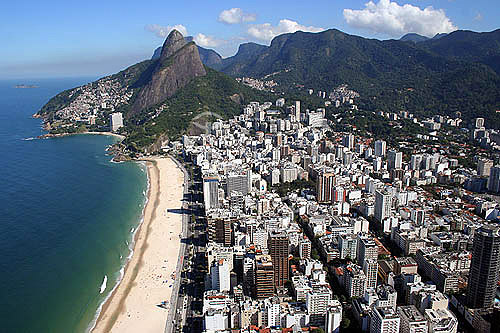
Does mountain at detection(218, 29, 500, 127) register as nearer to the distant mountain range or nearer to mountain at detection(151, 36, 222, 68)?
the distant mountain range

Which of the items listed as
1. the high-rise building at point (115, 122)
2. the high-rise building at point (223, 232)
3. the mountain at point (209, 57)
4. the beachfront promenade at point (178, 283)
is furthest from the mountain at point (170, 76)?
the mountain at point (209, 57)

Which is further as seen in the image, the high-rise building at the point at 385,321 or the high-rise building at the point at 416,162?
the high-rise building at the point at 416,162

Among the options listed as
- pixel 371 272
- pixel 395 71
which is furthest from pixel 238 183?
pixel 395 71

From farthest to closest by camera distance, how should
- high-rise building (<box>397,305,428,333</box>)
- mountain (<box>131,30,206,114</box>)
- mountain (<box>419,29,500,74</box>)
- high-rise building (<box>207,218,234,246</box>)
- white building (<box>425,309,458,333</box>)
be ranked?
mountain (<box>419,29,500,74</box>), mountain (<box>131,30,206,114</box>), high-rise building (<box>207,218,234,246</box>), white building (<box>425,309,458,333</box>), high-rise building (<box>397,305,428,333</box>)

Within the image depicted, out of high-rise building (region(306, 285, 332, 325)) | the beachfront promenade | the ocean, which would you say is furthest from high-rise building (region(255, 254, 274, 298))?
the ocean

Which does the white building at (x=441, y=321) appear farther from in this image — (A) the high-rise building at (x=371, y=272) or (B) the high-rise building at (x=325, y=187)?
(B) the high-rise building at (x=325, y=187)

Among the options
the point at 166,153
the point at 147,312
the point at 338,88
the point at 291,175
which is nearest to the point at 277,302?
the point at 147,312
